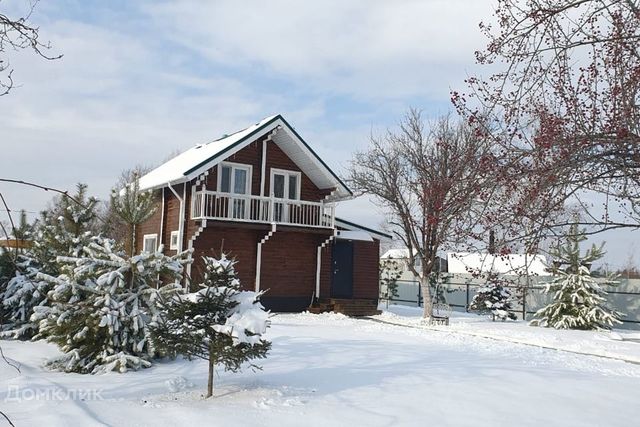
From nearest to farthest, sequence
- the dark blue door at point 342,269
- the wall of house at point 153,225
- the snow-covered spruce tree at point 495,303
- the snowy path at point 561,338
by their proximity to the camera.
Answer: the snowy path at point 561,338
the snow-covered spruce tree at point 495,303
the wall of house at point 153,225
the dark blue door at point 342,269

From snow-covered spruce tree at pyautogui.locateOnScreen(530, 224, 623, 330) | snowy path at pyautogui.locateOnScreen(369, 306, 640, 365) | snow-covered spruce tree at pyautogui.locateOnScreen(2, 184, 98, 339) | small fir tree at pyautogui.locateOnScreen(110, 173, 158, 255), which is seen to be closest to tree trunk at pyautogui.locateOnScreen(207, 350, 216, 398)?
small fir tree at pyautogui.locateOnScreen(110, 173, 158, 255)

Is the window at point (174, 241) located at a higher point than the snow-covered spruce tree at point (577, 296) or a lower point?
higher

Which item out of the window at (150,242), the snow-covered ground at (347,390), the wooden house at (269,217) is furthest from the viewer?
the window at (150,242)

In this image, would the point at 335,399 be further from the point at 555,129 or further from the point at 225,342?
the point at 555,129

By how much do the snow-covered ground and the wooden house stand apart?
7142 mm

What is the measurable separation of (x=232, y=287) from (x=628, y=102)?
4.94 m

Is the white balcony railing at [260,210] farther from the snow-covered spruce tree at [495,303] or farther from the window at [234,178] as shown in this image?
the snow-covered spruce tree at [495,303]

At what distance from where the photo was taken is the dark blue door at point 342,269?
21.6 metres

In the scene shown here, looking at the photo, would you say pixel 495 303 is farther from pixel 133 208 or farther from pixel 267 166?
pixel 133 208

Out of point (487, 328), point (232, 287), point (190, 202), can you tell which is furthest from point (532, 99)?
point (190, 202)

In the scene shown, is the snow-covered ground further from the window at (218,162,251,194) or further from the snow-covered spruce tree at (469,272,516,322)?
the snow-covered spruce tree at (469,272,516,322)

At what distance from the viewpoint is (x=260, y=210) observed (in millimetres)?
18859

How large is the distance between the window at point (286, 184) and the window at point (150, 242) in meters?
5.04

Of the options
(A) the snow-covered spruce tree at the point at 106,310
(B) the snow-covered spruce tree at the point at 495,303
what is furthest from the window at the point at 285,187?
(A) the snow-covered spruce tree at the point at 106,310
